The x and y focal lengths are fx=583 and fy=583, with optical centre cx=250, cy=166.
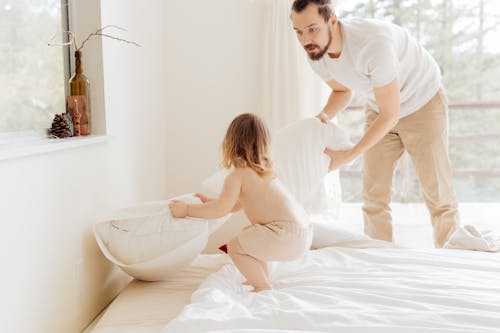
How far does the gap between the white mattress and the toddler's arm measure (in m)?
0.27

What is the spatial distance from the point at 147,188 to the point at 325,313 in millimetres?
1808

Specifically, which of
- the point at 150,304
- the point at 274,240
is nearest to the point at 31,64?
the point at 150,304

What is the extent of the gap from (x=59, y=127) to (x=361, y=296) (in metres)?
1.23

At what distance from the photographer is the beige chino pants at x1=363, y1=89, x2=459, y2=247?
2807 millimetres

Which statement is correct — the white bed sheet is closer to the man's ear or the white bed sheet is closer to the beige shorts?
the beige shorts

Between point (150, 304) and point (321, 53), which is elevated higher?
point (321, 53)

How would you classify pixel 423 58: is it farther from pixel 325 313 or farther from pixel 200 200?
pixel 325 313

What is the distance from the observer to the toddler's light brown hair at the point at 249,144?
2.08m

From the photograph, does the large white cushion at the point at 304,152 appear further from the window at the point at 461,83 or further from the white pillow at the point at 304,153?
the window at the point at 461,83

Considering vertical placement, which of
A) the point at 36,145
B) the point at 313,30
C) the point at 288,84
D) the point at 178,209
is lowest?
the point at 178,209

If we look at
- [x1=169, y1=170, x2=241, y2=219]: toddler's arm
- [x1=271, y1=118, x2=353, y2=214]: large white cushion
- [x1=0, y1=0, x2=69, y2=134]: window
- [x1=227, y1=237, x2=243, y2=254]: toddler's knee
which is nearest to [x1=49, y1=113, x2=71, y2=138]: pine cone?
[x1=0, y1=0, x2=69, y2=134]: window

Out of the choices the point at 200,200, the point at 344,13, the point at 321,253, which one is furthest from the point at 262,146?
the point at 344,13

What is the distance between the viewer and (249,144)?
2086 mm

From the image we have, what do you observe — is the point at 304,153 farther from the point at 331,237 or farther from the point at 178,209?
the point at 178,209
